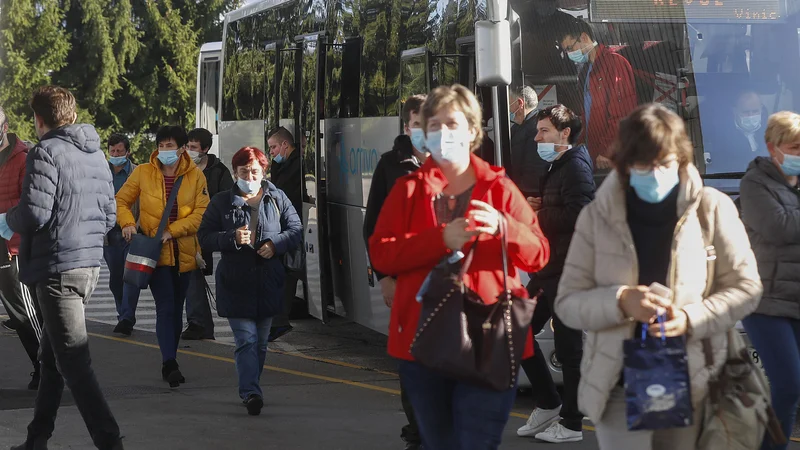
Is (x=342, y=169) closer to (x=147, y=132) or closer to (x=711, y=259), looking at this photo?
(x=711, y=259)

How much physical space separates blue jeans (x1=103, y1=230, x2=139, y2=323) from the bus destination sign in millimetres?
5630

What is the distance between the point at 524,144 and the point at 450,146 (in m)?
3.43

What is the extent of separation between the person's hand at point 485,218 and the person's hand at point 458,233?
0.02 m

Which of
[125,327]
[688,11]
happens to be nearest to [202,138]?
[125,327]

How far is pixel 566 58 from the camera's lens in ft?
26.6

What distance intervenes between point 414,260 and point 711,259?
102cm

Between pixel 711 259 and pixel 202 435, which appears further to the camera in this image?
pixel 202 435

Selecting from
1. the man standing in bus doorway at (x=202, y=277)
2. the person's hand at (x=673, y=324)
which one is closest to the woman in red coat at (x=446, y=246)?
the person's hand at (x=673, y=324)

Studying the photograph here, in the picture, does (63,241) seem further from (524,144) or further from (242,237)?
(524,144)

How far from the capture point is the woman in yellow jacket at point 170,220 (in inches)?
372

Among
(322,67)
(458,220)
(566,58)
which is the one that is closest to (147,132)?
(322,67)

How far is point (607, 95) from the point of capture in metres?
8.10

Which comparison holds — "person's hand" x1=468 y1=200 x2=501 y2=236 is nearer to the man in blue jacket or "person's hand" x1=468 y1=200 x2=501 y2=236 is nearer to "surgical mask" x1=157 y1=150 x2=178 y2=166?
the man in blue jacket

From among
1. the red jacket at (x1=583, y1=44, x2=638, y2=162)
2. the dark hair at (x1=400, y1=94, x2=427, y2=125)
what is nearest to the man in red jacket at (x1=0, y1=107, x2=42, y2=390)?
the dark hair at (x1=400, y1=94, x2=427, y2=125)
